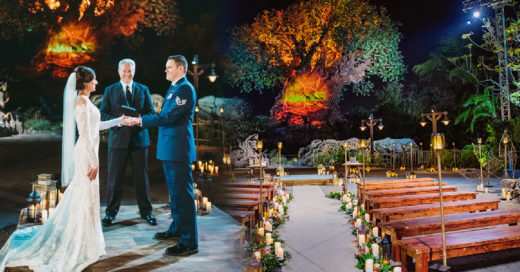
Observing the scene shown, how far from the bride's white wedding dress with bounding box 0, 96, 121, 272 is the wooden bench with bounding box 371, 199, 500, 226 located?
12.3 feet

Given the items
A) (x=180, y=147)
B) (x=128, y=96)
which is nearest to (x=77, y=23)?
(x=128, y=96)

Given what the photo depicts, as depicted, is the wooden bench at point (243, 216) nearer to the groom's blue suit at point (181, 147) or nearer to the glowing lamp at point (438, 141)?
the groom's blue suit at point (181, 147)

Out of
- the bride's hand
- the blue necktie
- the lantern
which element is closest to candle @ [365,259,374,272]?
the bride's hand

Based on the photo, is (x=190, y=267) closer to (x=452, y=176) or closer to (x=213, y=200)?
(x=213, y=200)

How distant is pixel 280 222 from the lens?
20.0ft

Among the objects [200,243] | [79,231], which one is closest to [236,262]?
[200,243]

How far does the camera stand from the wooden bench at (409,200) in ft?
20.0

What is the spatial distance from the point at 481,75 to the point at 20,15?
739 inches

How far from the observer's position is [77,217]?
3008 mm

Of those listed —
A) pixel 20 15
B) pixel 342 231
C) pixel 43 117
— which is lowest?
pixel 342 231

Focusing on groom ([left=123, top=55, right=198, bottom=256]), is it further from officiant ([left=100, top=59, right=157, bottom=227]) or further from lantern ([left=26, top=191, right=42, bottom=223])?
lantern ([left=26, top=191, right=42, bottom=223])

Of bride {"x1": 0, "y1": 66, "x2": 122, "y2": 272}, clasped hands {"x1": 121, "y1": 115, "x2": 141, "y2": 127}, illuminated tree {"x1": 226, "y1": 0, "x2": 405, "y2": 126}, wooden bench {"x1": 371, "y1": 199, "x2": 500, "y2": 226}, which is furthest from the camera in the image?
illuminated tree {"x1": 226, "y1": 0, "x2": 405, "y2": 126}

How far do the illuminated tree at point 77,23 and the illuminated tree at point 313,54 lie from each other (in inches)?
326

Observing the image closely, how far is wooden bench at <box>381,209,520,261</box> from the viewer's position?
4.28m
